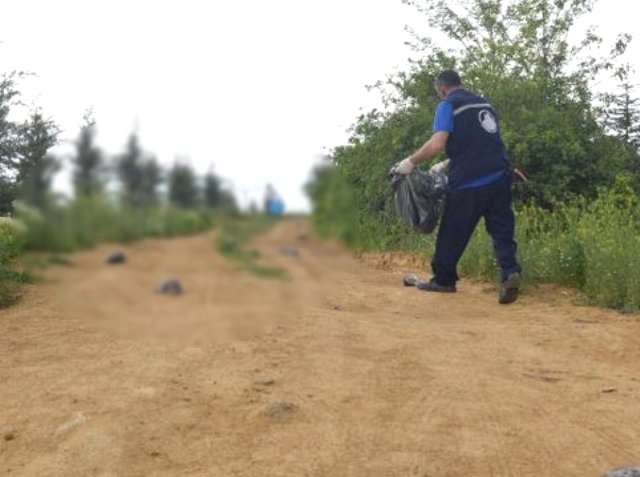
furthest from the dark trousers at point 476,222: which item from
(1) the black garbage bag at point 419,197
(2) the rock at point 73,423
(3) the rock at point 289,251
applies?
(3) the rock at point 289,251

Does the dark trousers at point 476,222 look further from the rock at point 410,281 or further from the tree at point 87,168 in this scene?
the tree at point 87,168

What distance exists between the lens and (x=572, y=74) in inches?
591

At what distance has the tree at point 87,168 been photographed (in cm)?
128

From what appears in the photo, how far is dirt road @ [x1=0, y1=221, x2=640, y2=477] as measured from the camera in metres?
3.26

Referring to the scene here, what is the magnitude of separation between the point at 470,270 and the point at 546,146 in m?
4.35

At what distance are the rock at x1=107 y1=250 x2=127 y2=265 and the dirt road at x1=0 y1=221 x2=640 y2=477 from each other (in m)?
0.59

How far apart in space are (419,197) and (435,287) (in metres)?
0.99

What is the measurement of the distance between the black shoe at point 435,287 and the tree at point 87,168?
5.34m

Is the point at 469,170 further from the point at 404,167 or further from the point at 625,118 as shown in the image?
the point at 625,118

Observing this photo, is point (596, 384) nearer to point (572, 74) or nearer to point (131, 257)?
point (131, 257)

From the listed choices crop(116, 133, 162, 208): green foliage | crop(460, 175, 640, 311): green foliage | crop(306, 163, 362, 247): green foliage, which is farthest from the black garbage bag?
crop(116, 133, 162, 208): green foliage

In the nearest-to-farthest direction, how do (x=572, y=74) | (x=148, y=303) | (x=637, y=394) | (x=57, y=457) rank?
(x=148, y=303), (x=57, y=457), (x=637, y=394), (x=572, y=74)

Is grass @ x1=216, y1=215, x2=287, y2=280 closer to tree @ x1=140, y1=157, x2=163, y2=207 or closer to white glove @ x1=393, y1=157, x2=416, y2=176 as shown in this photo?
tree @ x1=140, y1=157, x2=163, y2=207

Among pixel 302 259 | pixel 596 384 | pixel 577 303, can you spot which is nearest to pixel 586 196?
pixel 577 303
